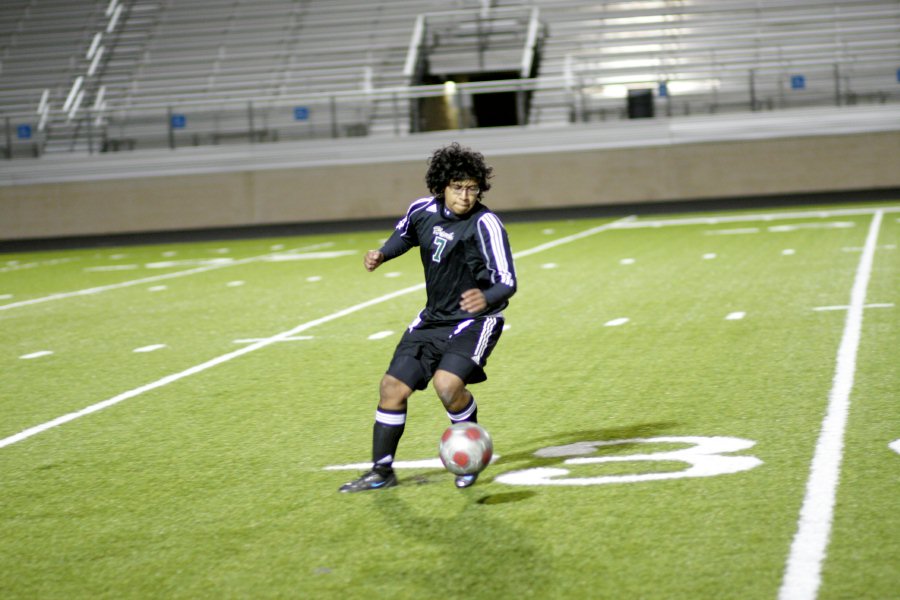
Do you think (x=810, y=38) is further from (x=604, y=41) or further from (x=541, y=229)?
(x=541, y=229)

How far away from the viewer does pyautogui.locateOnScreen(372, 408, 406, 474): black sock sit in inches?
236

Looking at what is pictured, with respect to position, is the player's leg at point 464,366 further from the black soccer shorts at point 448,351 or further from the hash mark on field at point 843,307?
the hash mark on field at point 843,307

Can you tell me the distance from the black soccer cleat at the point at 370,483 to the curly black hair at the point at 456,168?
1333 millimetres

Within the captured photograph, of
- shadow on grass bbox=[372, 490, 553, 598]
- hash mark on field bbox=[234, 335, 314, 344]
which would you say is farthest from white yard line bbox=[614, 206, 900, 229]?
shadow on grass bbox=[372, 490, 553, 598]

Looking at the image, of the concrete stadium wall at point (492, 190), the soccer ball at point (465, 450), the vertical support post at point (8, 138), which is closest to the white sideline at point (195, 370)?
the soccer ball at point (465, 450)

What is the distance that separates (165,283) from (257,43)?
16067 mm

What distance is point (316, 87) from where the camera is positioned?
3097 cm

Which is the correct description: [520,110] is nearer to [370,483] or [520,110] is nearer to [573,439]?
[573,439]

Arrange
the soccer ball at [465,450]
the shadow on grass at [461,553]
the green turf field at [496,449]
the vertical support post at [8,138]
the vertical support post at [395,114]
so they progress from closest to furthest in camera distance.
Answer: the shadow on grass at [461,553]
the green turf field at [496,449]
the soccer ball at [465,450]
the vertical support post at [395,114]
the vertical support post at [8,138]

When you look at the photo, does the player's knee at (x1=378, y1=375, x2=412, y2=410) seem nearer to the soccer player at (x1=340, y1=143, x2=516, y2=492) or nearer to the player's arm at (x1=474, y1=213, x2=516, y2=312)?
the soccer player at (x1=340, y1=143, x2=516, y2=492)

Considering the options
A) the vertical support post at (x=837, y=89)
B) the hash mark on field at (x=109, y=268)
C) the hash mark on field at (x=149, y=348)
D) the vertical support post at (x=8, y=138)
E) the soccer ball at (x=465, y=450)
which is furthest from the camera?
the vertical support post at (x=8, y=138)

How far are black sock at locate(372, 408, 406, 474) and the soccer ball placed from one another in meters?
0.27

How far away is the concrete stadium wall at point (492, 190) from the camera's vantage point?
89.0 feet

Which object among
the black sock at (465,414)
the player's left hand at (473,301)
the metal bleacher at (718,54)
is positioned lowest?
the black sock at (465,414)
